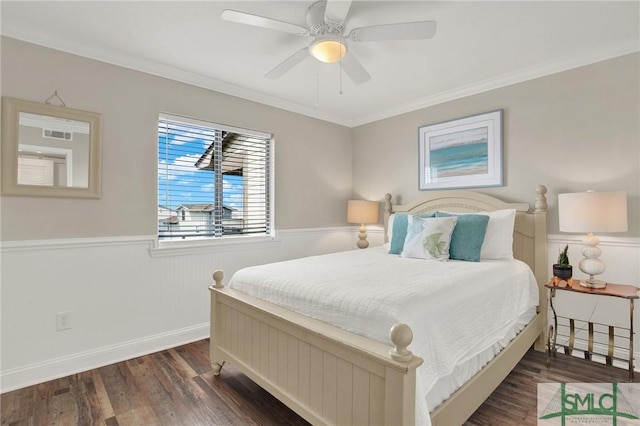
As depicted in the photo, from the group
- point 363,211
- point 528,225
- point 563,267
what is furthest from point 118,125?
point 563,267

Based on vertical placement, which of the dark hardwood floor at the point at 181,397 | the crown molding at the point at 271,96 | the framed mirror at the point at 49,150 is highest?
the crown molding at the point at 271,96

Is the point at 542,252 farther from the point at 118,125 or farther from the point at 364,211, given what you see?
the point at 118,125

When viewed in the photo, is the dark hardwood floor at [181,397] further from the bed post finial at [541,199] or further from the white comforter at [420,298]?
the bed post finial at [541,199]

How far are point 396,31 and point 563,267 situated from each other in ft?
6.94

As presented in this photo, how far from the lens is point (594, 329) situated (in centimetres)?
257

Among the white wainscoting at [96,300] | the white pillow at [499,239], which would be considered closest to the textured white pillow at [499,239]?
the white pillow at [499,239]

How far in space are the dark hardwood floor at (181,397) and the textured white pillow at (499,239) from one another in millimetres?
841

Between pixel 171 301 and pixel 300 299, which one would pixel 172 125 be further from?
pixel 300 299

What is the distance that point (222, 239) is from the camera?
3156 mm

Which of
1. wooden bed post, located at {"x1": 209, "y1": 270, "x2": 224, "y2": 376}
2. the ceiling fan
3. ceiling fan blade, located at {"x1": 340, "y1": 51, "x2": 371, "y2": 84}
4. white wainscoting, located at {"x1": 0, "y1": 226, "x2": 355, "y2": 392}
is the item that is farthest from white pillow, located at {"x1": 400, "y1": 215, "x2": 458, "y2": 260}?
white wainscoting, located at {"x1": 0, "y1": 226, "x2": 355, "y2": 392}

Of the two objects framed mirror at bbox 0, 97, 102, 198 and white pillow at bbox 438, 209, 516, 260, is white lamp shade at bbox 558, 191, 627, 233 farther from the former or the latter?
framed mirror at bbox 0, 97, 102, 198

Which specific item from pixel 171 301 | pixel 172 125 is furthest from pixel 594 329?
pixel 172 125

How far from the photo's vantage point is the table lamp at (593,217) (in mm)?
2156

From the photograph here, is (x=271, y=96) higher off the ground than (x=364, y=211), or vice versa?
(x=271, y=96)
